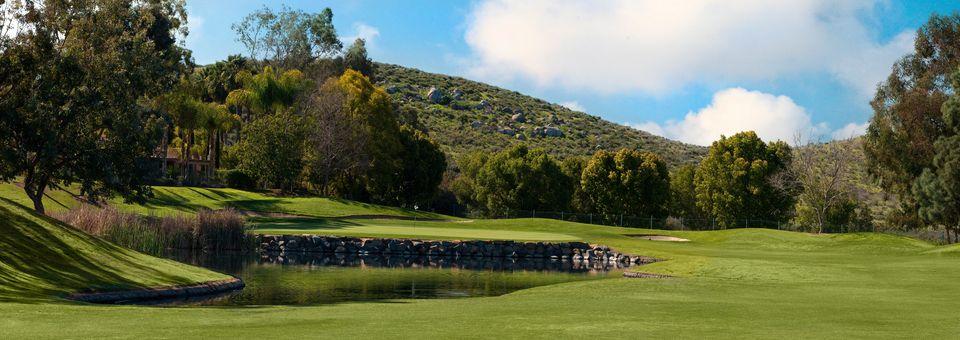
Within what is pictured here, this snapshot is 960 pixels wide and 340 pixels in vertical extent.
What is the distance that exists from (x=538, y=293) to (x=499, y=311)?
288 inches

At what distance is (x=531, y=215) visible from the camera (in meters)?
82.7

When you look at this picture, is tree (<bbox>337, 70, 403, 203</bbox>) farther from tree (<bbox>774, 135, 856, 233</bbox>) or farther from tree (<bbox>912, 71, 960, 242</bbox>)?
tree (<bbox>912, 71, 960, 242</bbox>)

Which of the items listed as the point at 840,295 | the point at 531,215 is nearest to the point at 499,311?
the point at 840,295

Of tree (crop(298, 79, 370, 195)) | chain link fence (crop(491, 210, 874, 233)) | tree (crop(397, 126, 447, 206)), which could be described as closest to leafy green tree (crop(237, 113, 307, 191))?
tree (crop(298, 79, 370, 195))

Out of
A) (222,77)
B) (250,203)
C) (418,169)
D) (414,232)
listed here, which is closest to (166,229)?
(414,232)

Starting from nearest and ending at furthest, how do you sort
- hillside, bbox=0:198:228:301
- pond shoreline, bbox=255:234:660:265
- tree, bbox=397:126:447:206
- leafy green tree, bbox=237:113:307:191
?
hillside, bbox=0:198:228:301, pond shoreline, bbox=255:234:660:265, leafy green tree, bbox=237:113:307:191, tree, bbox=397:126:447:206

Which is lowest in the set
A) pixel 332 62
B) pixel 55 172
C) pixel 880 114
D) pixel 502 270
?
pixel 502 270

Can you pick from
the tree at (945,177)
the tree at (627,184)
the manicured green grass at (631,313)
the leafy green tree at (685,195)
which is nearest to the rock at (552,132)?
the leafy green tree at (685,195)

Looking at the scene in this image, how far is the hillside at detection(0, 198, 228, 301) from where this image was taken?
2088 cm

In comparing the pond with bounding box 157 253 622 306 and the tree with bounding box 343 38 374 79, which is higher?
the tree with bounding box 343 38 374 79

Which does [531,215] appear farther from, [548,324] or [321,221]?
[548,324]

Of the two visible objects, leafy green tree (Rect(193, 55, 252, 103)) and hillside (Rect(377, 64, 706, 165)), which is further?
hillside (Rect(377, 64, 706, 165))

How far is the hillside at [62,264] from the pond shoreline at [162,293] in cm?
30

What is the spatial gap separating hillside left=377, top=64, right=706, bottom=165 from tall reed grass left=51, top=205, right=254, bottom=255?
268ft
